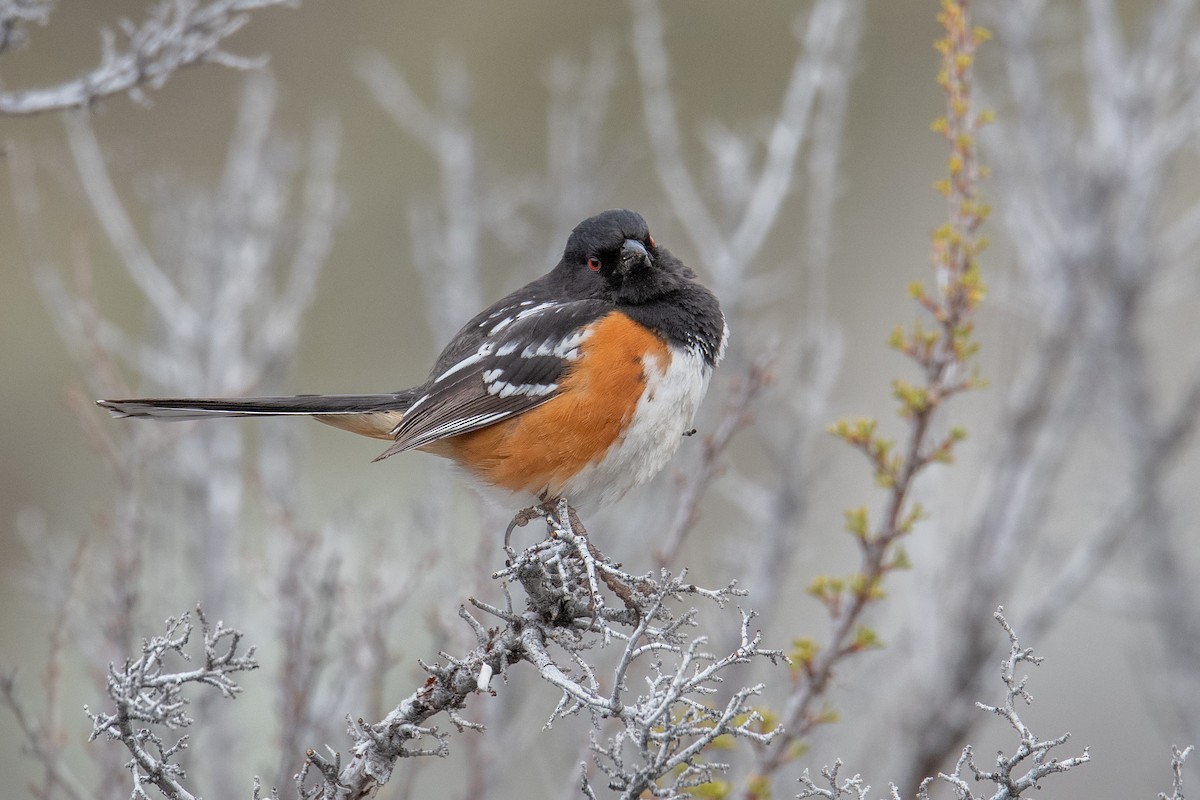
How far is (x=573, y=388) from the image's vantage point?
2.81 metres

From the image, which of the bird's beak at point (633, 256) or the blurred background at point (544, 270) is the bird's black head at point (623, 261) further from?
the blurred background at point (544, 270)

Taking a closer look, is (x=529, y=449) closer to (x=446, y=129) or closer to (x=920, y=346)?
(x=920, y=346)

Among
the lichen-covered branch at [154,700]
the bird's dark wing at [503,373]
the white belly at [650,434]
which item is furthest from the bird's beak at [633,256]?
the lichen-covered branch at [154,700]

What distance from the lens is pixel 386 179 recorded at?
7461mm

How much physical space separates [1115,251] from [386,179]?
4.26 metres

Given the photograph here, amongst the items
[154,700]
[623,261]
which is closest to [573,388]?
[623,261]

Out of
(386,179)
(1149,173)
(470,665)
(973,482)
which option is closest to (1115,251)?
(1149,173)

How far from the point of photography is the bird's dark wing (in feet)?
9.37

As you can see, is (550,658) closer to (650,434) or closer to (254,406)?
(650,434)

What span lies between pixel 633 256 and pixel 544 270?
165 cm

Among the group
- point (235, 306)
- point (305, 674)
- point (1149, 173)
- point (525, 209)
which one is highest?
point (525, 209)

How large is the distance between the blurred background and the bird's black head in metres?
0.46

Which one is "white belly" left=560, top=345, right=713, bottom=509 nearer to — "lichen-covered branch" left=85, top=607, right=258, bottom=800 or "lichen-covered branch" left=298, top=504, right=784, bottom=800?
"lichen-covered branch" left=298, top=504, right=784, bottom=800

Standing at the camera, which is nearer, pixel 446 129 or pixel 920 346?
pixel 920 346
